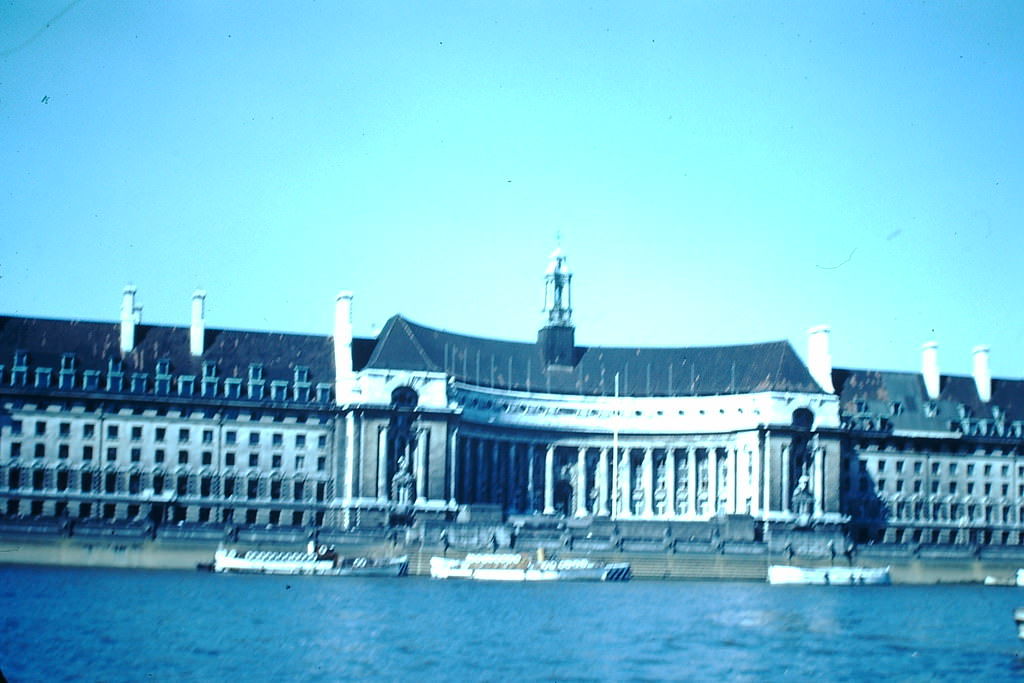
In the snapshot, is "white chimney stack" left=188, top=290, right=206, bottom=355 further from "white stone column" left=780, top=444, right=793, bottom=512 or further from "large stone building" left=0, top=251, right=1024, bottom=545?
"white stone column" left=780, top=444, right=793, bottom=512

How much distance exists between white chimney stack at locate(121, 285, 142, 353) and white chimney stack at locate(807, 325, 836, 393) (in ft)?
181

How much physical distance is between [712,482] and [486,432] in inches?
787

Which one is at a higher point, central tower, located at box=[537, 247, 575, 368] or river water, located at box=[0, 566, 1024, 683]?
central tower, located at box=[537, 247, 575, 368]

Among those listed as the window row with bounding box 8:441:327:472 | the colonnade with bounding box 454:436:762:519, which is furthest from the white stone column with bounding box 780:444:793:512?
the window row with bounding box 8:441:327:472

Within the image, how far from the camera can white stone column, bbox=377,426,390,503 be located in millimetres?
131125

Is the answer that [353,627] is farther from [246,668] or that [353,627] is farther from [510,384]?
[510,384]

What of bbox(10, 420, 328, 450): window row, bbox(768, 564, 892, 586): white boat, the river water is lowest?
the river water

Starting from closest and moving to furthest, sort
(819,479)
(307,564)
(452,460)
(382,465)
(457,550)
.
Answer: (307,564)
(457,550)
(382,465)
(452,460)
(819,479)

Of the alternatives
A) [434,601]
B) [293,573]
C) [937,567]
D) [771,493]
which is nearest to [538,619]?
[434,601]

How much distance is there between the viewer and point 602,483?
496 feet

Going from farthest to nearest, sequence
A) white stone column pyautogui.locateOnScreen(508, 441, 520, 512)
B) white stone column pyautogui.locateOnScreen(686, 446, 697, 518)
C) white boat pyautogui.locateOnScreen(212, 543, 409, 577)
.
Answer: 1. white stone column pyautogui.locateOnScreen(686, 446, 697, 518)
2. white stone column pyautogui.locateOnScreen(508, 441, 520, 512)
3. white boat pyautogui.locateOnScreen(212, 543, 409, 577)

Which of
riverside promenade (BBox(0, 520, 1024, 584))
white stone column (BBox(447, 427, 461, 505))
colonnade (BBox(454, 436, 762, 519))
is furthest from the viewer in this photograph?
colonnade (BBox(454, 436, 762, 519))

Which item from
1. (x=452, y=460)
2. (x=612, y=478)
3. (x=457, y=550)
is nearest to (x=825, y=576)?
(x=457, y=550)

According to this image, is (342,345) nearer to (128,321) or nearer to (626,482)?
(128,321)
